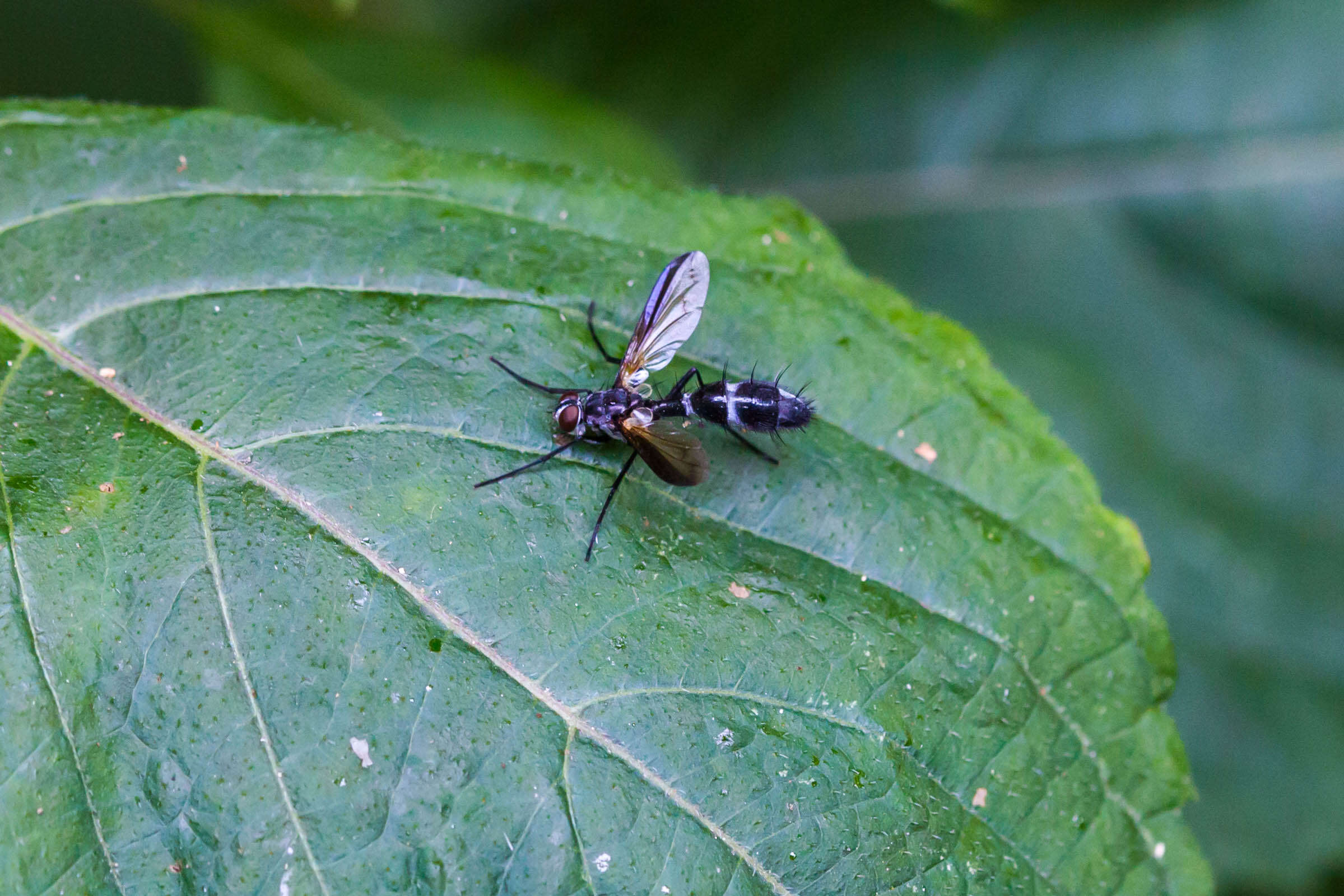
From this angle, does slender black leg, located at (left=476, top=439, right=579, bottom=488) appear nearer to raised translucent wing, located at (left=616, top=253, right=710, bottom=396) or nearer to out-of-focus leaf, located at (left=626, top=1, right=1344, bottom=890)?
raised translucent wing, located at (left=616, top=253, right=710, bottom=396)

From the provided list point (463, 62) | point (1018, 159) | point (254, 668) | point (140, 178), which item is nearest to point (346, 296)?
point (140, 178)

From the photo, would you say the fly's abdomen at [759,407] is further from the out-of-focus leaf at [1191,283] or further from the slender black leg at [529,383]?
the out-of-focus leaf at [1191,283]

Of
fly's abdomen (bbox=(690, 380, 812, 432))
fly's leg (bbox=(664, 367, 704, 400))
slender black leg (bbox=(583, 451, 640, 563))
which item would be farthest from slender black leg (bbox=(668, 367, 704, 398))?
slender black leg (bbox=(583, 451, 640, 563))

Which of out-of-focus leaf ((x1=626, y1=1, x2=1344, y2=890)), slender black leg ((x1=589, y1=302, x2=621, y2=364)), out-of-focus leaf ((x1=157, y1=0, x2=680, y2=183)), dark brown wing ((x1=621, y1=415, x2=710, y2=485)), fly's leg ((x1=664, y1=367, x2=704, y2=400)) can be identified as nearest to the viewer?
dark brown wing ((x1=621, y1=415, x2=710, y2=485))

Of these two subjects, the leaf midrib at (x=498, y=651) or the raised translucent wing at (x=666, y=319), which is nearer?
the leaf midrib at (x=498, y=651)

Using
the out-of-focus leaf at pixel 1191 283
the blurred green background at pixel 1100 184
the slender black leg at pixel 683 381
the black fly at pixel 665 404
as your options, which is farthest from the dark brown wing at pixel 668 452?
the out-of-focus leaf at pixel 1191 283
